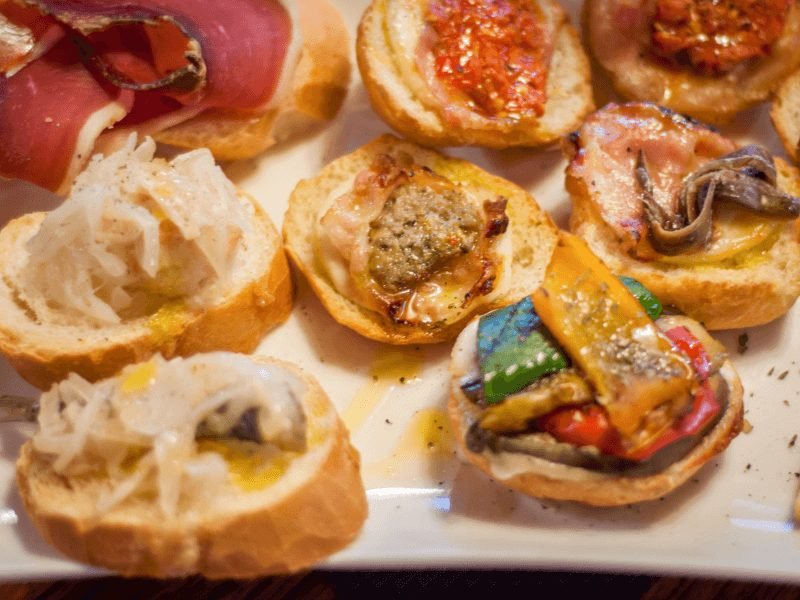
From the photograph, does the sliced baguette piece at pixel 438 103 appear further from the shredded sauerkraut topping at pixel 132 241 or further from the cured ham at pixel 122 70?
the shredded sauerkraut topping at pixel 132 241

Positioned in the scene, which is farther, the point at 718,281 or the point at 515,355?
the point at 718,281

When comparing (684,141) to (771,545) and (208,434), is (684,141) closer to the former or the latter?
(771,545)

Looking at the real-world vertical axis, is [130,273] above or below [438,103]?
below

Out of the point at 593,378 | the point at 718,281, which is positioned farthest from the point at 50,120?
the point at 718,281

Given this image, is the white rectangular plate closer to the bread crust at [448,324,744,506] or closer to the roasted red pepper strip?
the bread crust at [448,324,744,506]

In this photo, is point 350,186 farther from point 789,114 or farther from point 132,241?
point 789,114

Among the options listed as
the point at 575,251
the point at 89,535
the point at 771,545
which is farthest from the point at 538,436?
the point at 89,535

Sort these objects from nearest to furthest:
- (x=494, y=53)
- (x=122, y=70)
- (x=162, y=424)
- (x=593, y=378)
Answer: (x=162, y=424) → (x=593, y=378) → (x=122, y=70) → (x=494, y=53)
